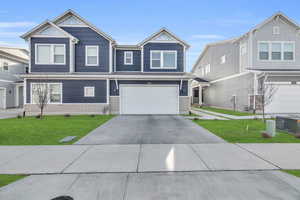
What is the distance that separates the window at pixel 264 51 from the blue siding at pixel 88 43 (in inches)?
578

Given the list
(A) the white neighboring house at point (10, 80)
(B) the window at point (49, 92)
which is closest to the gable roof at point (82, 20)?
(B) the window at point (49, 92)

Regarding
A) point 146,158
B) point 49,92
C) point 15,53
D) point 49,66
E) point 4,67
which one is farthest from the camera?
point 15,53

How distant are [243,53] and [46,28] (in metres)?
19.0

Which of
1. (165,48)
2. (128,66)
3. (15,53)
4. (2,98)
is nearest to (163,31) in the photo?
(165,48)

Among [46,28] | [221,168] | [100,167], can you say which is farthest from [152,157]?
[46,28]

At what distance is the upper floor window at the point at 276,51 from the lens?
16578 millimetres

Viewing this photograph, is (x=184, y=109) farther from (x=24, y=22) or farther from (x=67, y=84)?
(x=24, y=22)

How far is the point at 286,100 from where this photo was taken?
15641 millimetres

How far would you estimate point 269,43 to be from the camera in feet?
54.3

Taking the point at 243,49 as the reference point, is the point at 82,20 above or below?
above

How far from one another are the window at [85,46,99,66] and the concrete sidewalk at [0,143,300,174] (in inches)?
447

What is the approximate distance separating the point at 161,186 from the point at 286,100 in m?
17.4

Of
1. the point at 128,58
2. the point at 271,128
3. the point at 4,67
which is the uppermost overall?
the point at 128,58

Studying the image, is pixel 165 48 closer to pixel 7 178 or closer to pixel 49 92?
pixel 49 92
